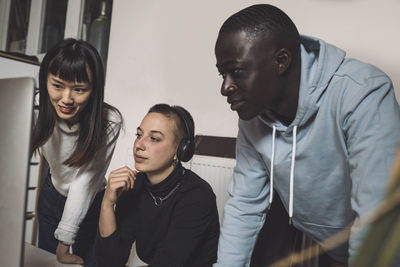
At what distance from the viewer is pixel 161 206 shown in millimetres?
1327

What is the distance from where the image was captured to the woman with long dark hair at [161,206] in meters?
1.21

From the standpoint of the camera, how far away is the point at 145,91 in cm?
244

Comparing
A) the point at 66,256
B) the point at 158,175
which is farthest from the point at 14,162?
the point at 158,175

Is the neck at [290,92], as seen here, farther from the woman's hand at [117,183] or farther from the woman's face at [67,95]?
the woman's face at [67,95]

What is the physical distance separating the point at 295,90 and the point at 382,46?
2.52ft

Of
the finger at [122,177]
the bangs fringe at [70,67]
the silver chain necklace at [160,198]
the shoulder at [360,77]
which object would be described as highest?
the shoulder at [360,77]

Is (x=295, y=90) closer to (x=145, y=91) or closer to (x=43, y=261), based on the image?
(x=43, y=261)

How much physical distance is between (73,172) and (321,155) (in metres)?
1.01

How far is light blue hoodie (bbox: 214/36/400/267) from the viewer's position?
2.25 ft

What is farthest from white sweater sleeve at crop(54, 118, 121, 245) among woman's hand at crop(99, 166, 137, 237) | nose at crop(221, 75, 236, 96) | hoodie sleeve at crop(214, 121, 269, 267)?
nose at crop(221, 75, 236, 96)

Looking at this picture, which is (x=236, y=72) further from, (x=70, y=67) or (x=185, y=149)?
(x=70, y=67)

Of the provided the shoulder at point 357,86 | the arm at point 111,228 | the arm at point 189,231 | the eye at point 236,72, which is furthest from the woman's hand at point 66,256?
the shoulder at point 357,86

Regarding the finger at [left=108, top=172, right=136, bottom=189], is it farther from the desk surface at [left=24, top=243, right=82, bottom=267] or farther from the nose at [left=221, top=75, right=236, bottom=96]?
the nose at [left=221, top=75, right=236, bottom=96]

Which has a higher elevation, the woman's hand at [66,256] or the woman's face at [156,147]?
the woman's face at [156,147]
